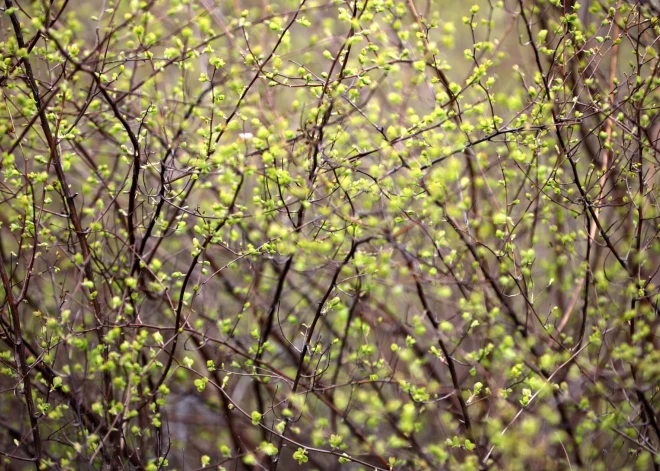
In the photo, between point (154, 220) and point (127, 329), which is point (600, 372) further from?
point (127, 329)

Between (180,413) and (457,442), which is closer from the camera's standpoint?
(457,442)

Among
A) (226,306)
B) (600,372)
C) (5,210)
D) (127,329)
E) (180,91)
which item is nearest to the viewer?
(600,372)

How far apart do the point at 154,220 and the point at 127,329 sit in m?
0.78

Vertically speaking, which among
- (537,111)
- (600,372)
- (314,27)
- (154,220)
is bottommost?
(600,372)

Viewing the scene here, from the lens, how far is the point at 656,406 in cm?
Answer: 339

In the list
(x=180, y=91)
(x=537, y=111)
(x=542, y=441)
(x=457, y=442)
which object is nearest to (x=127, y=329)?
(x=180, y=91)

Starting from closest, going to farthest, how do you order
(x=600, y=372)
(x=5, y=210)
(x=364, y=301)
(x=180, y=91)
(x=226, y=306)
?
(x=600, y=372) < (x=180, y=91) < (x=364, y=301) < (x=5, y=210) < (x=226, y=306)

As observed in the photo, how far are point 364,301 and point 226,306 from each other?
210 centimetres

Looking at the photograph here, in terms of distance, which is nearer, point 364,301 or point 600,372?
point 600,372

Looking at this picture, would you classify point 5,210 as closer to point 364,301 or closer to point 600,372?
point 364,301

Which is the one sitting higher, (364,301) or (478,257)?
(364,301)

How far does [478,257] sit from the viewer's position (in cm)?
276

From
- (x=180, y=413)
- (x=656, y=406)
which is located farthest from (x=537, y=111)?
(x=180, y=413)

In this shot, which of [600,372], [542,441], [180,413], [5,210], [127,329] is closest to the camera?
[542,441]
